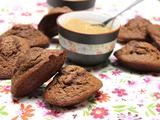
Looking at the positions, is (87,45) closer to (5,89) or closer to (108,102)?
(108,102)

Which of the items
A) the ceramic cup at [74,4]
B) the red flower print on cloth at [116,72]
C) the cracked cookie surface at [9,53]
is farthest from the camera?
the ceramic cup at [74,4]

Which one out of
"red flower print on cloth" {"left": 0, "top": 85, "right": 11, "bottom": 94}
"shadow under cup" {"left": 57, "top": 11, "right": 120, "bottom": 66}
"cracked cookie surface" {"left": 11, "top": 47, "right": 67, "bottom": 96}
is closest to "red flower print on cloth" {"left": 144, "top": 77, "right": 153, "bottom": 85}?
"shadow under cup" {"left": 57, "top": 11, "right": 120, "bottom": 66}

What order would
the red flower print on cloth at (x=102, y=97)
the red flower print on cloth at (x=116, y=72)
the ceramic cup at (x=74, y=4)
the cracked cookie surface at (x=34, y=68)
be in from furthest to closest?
the ceramic cup at (x=74, y=4)
the red flower print on cloth at (x=116, y=72)
the red flower print on cloth at (x=102, y=97)
the cracked cookie surface at (x=34, y=68)

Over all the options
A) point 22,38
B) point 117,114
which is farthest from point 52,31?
point 117,114

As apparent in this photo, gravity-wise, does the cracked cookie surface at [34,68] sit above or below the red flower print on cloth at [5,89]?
above

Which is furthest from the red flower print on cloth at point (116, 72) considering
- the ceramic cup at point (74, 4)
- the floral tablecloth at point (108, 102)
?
the ceramic cup at point (74, 4)

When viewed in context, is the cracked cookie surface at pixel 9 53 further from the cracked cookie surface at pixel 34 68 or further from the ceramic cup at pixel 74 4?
the ceramic cup at pixel 74 4

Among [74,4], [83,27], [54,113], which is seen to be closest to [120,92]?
[54,113]
